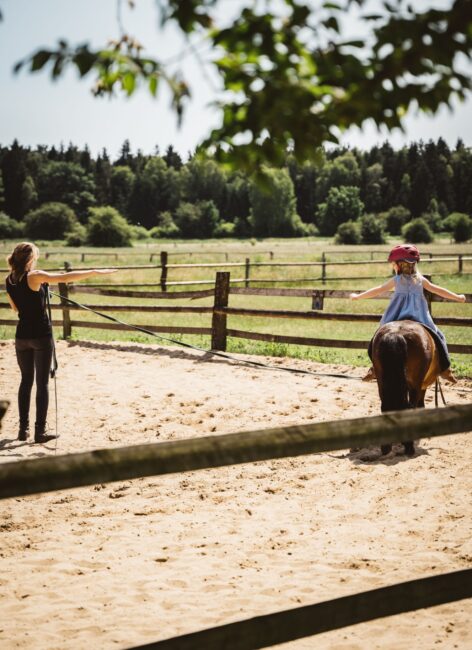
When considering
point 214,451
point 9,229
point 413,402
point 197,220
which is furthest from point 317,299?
point 197,220

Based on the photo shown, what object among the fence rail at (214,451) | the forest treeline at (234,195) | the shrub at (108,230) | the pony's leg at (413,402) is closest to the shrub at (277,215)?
the forest treeline at (234,195)

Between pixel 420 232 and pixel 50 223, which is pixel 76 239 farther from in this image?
pixel 420 232

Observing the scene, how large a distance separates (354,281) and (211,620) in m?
23.3

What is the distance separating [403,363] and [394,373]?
5.1 inches

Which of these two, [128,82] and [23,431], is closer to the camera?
[128,82]

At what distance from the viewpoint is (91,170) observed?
456 feet

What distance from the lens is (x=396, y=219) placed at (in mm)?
110625

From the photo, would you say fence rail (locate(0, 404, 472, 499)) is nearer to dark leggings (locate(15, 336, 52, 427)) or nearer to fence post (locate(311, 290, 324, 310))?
dark leggings (locate(15, 336, 52, 427))

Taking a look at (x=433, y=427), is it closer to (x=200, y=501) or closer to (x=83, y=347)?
(x=200, y=501)

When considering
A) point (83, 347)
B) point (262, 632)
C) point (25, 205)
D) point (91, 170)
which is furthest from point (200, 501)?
point (91, 170)

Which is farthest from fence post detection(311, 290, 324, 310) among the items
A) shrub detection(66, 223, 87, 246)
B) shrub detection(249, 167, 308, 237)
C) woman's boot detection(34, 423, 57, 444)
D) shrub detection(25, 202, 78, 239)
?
shrub detection(249, 167, 308, 237)

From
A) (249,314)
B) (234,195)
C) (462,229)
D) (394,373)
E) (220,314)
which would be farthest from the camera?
(234,195)

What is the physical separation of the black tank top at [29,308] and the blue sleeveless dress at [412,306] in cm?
348

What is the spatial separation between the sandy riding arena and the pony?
22.9 inches
